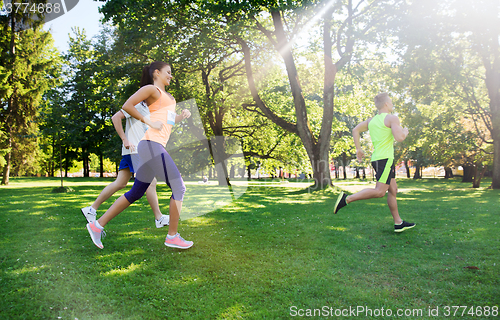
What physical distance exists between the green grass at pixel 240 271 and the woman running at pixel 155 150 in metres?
0.41

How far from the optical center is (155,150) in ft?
12.5

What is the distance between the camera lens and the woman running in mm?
3783

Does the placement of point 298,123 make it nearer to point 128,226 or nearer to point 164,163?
point 128,226

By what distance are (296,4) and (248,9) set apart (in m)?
2.04

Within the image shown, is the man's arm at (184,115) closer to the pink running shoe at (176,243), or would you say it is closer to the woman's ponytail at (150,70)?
the woman's ponytail at (150,70)

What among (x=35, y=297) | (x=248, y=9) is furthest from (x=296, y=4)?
(x=35, y=297)

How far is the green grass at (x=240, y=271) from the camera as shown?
259 cm

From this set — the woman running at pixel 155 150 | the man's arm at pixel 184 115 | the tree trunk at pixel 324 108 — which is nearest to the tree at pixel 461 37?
the tree trunk at pixel 324 108

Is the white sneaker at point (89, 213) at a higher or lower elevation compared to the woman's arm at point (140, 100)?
lower

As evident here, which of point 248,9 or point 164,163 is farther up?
point 248,9

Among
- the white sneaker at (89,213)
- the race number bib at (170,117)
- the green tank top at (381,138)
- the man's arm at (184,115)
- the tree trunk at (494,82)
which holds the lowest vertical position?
the white sneaker at (89,213)

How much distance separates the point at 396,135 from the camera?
473 cm

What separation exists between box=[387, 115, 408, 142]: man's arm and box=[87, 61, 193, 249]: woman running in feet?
10.7

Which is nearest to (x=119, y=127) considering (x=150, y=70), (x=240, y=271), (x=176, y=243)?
(x=150, y=70)
